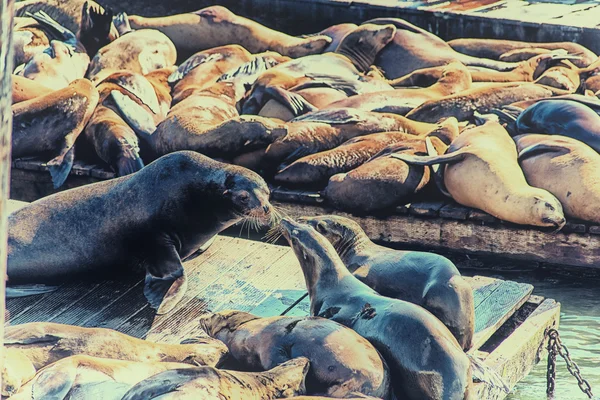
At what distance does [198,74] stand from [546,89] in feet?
10.8

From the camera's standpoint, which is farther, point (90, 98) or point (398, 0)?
point (398, 0)

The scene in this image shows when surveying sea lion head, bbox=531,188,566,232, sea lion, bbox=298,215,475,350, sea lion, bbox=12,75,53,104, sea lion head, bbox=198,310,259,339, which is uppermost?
sea lion, bbox=298,215,475,350

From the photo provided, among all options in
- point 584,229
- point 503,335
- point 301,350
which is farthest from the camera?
point 584,229

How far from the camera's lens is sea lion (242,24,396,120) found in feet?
31.3

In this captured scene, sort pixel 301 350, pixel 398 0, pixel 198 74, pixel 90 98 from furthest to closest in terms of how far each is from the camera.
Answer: pixel 398 0
pixel 198 74
pixel 90 98
pixel 301 350

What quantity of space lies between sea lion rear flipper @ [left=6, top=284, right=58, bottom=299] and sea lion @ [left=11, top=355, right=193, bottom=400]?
65.2 inches

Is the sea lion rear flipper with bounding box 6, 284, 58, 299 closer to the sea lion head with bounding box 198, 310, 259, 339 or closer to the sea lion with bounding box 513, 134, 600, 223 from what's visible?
the sea lion head with bounding box 198, 310, 259, 339

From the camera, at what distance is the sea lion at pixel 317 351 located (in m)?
4.31

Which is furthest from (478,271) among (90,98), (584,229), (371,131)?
(90,98)

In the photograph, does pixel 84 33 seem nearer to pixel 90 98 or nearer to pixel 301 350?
pixel 90 98

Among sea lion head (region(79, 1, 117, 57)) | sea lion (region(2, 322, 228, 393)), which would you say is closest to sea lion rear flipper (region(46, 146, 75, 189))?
sea lion head (region(79, 1, 117, 57))

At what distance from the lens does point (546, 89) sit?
9.66 metres

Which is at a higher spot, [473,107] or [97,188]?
[97,188]

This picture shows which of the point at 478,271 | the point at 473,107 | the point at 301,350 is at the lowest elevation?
the point at 478,271
